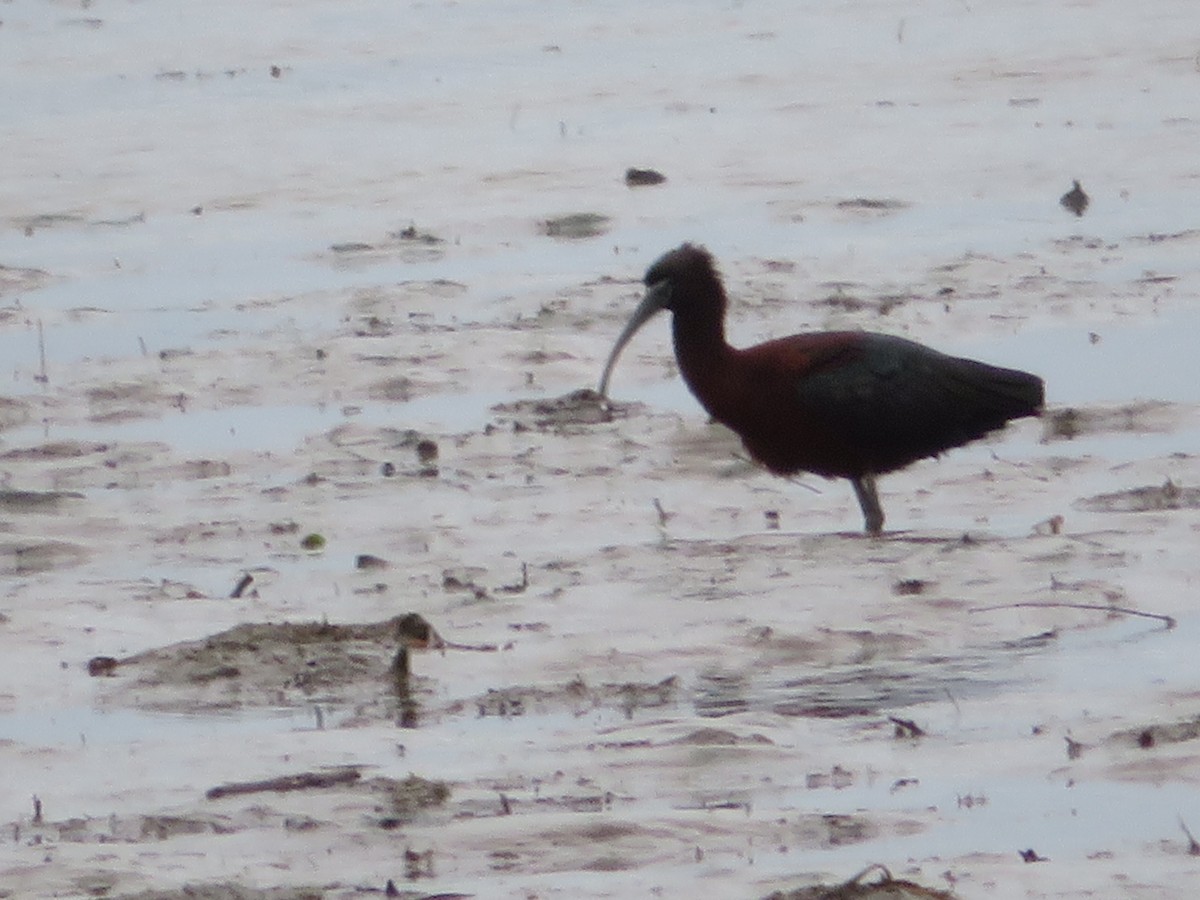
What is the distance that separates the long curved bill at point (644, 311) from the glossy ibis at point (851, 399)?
0.40m

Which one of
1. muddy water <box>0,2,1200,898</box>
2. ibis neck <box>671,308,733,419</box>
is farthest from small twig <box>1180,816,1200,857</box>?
ibis neck <box>671,308,733,419</box>

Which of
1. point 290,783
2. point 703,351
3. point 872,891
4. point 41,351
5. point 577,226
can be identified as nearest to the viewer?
point 872,891

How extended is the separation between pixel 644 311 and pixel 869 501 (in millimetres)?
1348

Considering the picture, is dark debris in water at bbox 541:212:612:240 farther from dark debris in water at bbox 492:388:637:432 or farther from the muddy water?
dark debris in water at bbox 492:388:637:432

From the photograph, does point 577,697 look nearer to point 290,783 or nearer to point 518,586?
point 290,783

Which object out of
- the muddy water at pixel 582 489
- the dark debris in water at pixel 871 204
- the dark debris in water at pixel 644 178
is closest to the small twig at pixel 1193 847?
the muddy water at pixel 582 489

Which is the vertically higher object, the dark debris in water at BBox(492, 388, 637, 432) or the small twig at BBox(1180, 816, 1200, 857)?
the small twig at BBox(1180, 816, 1200, 857)

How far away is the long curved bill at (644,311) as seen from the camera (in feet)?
35.4

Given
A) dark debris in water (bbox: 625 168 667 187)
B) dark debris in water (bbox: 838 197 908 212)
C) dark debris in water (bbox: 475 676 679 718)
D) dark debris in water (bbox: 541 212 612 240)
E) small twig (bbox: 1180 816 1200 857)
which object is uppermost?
dark debris in water (bbox: 625 168 667 187)

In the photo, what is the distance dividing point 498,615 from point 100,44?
49.1 ft

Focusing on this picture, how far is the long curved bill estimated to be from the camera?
1080 cm

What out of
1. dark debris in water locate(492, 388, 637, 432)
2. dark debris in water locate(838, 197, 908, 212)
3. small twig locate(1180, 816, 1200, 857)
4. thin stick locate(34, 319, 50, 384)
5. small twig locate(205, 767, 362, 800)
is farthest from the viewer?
dark debris in water locate(838, 197, 908, 212)

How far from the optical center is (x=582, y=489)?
10.4 m

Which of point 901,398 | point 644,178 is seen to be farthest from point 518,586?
point 644,178
